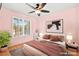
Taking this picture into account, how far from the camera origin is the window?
2172 mm

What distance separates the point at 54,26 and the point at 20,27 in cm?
68

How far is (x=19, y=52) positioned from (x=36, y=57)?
0.35 m

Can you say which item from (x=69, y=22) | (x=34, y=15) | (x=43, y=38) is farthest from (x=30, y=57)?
(x=69, y=22)

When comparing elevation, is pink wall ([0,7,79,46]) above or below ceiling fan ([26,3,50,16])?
below

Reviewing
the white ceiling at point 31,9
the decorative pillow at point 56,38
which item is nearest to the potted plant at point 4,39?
the white ceiling at point 31,9

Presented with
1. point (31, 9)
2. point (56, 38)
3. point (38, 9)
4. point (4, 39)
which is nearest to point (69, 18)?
point (56, 38)

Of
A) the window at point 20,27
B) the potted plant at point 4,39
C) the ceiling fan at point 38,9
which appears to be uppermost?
the ceiling fan at point 38,9

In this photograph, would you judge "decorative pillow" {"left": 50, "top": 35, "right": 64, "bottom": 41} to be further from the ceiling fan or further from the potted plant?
the potted plant

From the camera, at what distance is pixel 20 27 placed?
2215 mm

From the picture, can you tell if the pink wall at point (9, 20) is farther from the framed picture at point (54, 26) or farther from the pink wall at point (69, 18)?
the pink wall at point (69, 18)

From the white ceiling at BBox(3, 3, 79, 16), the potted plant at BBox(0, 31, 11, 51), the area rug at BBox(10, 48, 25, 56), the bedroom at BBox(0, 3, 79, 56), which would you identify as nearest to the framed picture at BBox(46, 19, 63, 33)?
the bedroom at BBox(0, 3, 79, 56)

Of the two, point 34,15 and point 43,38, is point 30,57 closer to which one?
point 43,38

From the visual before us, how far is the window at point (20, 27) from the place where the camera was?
2.17 meters

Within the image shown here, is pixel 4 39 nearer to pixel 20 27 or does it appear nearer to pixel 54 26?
pixel 20 27
